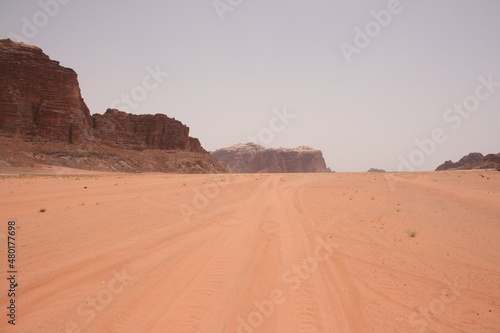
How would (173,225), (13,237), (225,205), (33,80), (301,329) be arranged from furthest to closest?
(33,80) < (225,205) < (173,225) < (13,237) < (301,329)

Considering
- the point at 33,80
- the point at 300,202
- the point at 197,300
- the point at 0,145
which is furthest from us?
the point at 33,80

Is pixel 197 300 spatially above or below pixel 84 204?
below

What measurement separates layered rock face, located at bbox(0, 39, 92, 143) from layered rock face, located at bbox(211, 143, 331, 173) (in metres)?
95.3

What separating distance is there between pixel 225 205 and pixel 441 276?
8.92m

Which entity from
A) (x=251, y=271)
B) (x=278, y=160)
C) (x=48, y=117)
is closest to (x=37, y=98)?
(x=48, y=117)

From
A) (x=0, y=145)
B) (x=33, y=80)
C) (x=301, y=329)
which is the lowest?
(x=301, y=329)

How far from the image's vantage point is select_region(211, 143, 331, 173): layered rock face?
460 feet

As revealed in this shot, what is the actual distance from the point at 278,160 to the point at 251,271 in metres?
136

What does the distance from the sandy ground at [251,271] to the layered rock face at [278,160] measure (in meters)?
128

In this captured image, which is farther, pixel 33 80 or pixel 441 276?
pixel 33 80

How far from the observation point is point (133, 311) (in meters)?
4.11

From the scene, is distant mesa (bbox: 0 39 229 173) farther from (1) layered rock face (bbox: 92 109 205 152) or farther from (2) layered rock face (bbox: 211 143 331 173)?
(2) layered rock face (bbox: 211 143 331 173)

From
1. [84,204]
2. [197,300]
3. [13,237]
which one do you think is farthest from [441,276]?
[84,204]

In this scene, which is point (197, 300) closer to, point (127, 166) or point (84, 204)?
point (84, 204)
